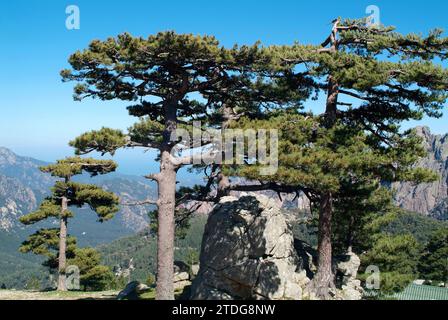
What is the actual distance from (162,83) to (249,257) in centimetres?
681

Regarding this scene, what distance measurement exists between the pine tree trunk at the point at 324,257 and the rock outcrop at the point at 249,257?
1.64 ft

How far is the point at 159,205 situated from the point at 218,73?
16.1 ft

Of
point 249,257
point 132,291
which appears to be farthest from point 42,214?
point 249,257

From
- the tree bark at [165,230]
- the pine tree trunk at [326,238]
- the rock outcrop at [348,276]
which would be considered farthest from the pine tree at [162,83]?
the rock outcrop at [348,276]

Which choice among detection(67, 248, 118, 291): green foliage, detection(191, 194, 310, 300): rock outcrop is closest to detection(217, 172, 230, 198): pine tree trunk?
detection(191, 194, 310, 300): rock outcrop

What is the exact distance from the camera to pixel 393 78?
43.5ft

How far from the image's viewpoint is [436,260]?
190 ft

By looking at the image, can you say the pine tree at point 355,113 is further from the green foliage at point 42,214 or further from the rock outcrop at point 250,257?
the green foliage at point 42,214

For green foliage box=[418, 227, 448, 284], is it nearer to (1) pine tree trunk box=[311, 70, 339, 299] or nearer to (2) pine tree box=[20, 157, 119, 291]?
(2) pine tree box=[20, 157, 119, 291]

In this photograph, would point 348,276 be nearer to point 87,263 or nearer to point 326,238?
point 326,238

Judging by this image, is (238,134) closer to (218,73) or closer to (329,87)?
(218,73)

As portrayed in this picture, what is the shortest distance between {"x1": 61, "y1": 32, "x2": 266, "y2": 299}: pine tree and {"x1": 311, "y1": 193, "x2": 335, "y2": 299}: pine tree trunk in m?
5.10

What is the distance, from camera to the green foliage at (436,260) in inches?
2205

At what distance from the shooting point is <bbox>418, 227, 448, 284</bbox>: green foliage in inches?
2205
